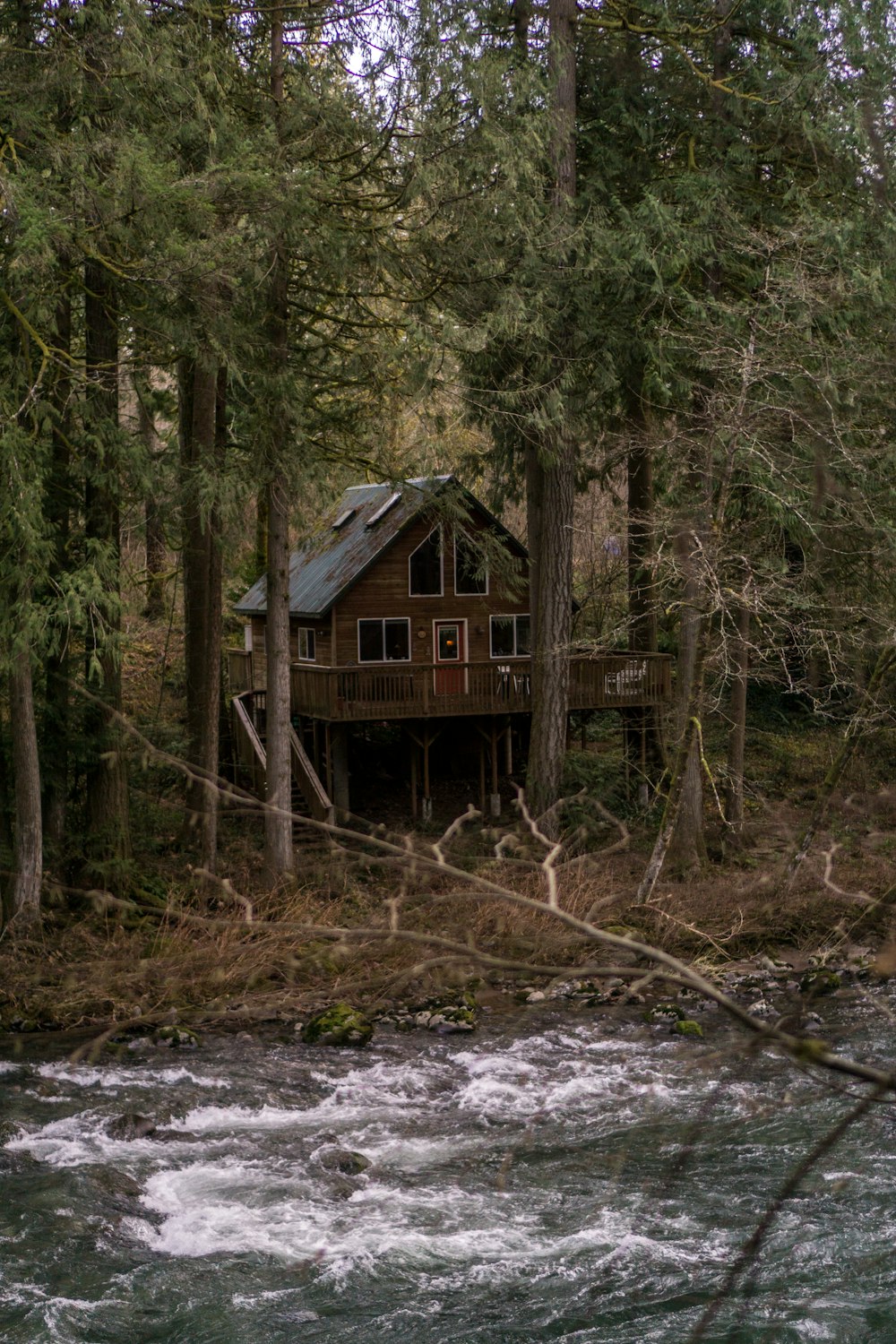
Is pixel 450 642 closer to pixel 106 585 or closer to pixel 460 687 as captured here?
pixel 460 687

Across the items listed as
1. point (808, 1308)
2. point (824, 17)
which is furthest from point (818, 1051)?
point (824, 17)

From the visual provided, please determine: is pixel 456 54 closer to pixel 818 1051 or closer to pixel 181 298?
pixel 181 298

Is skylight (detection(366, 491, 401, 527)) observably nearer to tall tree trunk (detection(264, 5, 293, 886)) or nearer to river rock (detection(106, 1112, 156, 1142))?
tall tree trunk (detection(264, 5, 293, 886))

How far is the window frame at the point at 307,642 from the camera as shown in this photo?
90.7 ft

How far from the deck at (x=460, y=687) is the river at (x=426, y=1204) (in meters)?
10.9

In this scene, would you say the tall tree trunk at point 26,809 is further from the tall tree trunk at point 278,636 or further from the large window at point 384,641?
the large window at point 384,641

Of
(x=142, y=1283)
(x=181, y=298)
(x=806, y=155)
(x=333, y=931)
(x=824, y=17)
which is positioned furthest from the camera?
(x=806, y=155)

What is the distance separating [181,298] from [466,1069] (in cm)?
926

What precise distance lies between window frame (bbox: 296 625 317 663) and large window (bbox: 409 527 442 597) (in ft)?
7.68

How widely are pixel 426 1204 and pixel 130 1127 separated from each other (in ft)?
10.2

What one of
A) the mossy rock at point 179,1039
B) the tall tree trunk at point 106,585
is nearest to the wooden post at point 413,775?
the tall tree trunk at point 106,585

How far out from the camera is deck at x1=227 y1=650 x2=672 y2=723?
2417cm

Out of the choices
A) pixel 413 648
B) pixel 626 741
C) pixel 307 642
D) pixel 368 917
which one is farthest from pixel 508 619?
pixel 368 917

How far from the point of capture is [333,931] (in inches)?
78.6
